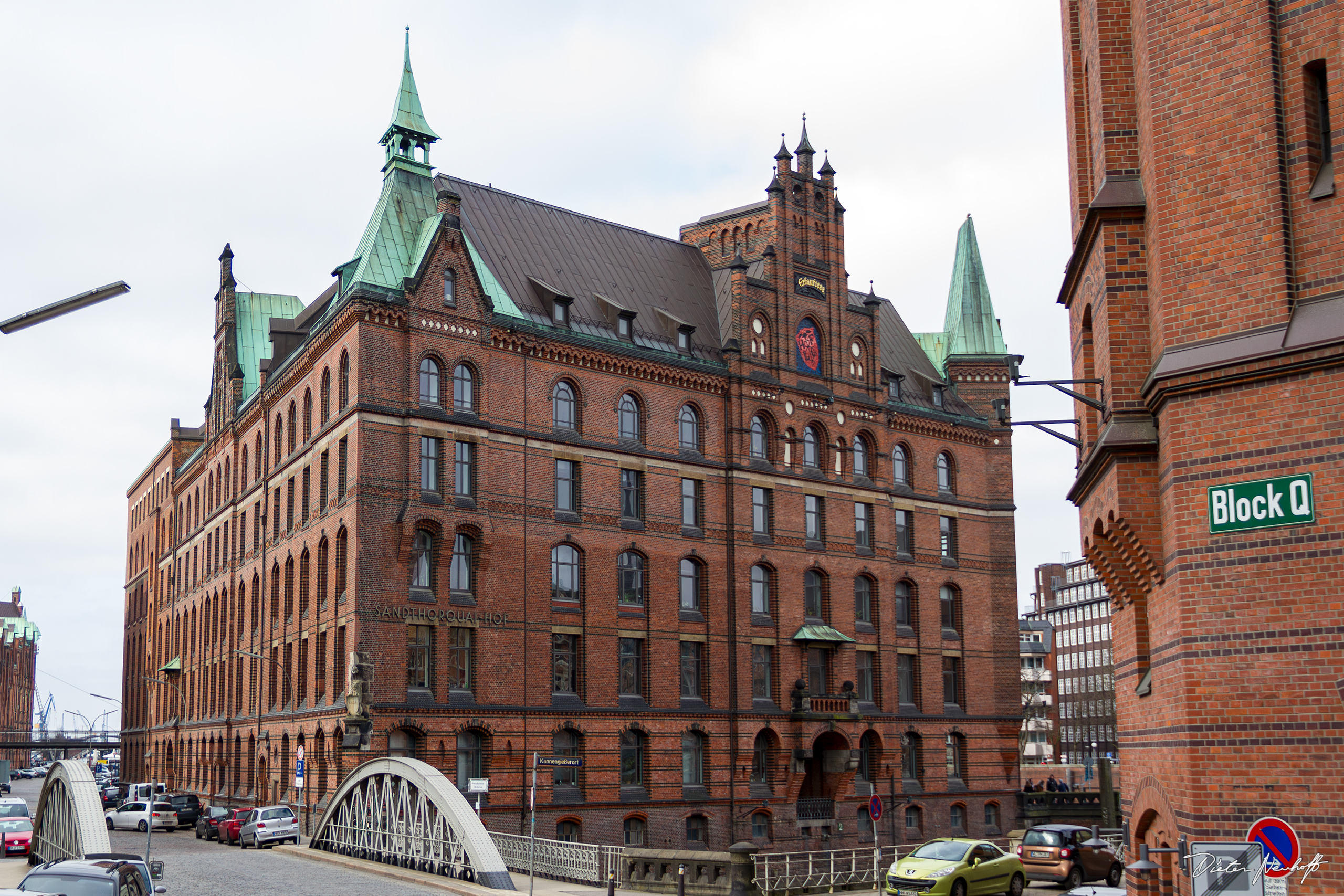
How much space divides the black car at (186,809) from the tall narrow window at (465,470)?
19595 mm

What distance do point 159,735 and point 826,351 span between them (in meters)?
43.6

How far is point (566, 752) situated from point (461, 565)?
7142mm

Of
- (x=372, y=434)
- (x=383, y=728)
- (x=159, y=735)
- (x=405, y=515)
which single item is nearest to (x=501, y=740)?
(x=383, y=728)

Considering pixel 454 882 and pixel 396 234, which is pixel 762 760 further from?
pixel 396 234

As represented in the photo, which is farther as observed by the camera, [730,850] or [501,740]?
[501,740]

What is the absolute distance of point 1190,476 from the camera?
532 inches

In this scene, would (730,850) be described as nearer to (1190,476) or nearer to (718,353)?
(1190,476)

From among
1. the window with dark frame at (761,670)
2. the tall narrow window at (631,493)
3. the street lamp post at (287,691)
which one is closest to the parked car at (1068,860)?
the window with dark frame at (761,670)

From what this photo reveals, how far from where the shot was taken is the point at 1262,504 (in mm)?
12891

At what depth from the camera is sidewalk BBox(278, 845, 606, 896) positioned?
27.6 metres

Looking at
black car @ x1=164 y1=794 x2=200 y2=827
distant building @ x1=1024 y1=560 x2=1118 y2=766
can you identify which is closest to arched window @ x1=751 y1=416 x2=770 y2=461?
black car @ x1=164 y1=794 x2=200 y2=827

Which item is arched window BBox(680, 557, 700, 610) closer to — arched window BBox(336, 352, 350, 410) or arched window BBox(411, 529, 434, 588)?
arched window BBox(411, 529, 434, 588)

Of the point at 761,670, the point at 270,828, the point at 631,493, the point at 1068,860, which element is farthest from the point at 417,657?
the point at 1068,860

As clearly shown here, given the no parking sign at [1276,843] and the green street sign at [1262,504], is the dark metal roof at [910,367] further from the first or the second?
the no parking sign at [1276,843]
